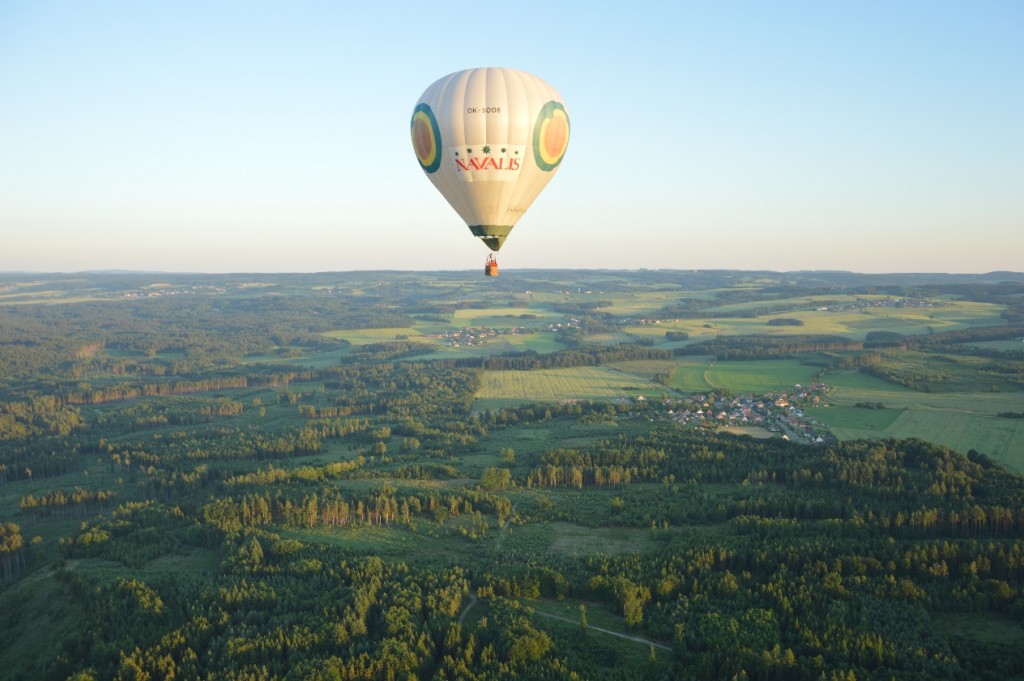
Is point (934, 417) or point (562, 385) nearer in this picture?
point (934, 417)

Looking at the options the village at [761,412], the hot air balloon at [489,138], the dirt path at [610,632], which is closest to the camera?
the dirt path at [610,632]

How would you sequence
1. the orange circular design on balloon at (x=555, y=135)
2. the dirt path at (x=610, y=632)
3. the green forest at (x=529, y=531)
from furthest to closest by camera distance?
1. the orange circular design on balloon at (x=555, y=135)
2. the dirt path at (x=610, y=632)
3. the green forest at (x=529, y=531)

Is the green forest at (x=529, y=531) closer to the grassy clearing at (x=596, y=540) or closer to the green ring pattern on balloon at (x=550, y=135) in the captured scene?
the grassy clearing at (x=596, y=540)

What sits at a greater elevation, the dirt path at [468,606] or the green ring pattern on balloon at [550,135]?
the green ring pattern on balloon at [550,135]

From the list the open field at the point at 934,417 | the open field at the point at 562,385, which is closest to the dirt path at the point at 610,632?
the open field at the point at 934,417

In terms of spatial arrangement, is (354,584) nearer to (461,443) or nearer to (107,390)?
(461,443)

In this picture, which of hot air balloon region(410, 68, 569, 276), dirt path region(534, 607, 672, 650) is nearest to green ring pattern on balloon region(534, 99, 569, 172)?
hot air balloon region(410, 68, 569, 276)

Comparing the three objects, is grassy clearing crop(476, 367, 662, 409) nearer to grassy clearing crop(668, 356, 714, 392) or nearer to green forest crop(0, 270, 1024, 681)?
green forest crop(0, 270, 1024, 681)

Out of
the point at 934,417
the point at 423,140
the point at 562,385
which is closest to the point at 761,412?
the point at 934,417

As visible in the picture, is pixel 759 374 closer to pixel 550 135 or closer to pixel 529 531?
pixel 529 531
